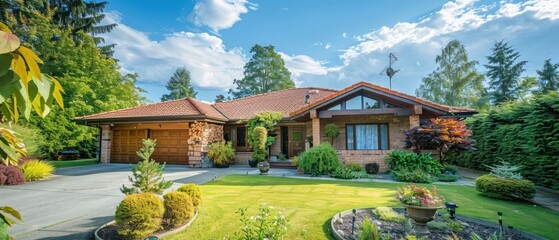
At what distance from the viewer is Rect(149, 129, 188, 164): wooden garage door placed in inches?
632

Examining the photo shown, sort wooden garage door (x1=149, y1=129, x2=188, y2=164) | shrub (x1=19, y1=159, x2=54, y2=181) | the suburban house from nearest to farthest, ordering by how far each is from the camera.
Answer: shrub (x1=19, y1=159, x2=54, y2=181), the suburban house, wooden garage door (x1=149, y1=129, x2=188, y2=164)

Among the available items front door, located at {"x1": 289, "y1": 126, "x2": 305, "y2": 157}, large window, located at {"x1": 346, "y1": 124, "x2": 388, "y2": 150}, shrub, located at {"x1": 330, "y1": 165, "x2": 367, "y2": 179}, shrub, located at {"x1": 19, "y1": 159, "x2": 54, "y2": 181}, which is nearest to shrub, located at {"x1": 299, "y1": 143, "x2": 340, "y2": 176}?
shrub, located at {"x1": 330, "y1": 165, "x2": 367, "y2": 179}

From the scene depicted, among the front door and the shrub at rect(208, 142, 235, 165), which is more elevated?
the front door

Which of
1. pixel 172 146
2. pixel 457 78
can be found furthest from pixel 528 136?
pixel 457 78

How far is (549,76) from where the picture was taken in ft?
87.0

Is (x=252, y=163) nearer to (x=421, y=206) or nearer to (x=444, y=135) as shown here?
(x=444, y=135)

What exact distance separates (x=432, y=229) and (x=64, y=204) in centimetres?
933

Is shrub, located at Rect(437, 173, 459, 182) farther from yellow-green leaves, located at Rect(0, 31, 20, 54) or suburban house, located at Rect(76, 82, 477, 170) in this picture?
yellow-green leaves, located at Rect(0, 31, 20, 54)

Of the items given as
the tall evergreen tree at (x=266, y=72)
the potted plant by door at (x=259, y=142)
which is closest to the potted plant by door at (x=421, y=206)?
the potted plant by door at (x=259, y=142)

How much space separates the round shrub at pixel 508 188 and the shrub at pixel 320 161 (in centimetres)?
574

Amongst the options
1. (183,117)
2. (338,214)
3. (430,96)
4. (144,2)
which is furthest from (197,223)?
(430,96)

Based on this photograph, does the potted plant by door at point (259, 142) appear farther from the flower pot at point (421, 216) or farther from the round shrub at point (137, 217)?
the flower pot at point (421, 216)

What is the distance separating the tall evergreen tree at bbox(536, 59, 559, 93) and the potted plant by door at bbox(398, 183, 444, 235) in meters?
33.5

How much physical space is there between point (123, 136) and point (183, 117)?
19.1 feet
